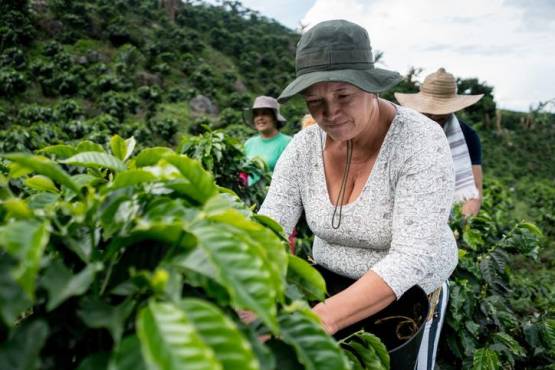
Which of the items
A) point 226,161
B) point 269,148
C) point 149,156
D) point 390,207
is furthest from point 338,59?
point 269,148

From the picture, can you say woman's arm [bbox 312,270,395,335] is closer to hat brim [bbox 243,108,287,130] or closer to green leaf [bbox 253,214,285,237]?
green leaf [bbox 253,214,285,237]

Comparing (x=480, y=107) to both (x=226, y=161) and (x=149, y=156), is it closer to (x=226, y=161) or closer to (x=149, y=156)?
(x=226, y=161)

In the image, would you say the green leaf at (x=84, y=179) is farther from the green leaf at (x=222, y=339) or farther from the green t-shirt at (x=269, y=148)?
the green t-shirt at (x=269, y=148)

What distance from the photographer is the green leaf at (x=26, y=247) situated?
0.47 m

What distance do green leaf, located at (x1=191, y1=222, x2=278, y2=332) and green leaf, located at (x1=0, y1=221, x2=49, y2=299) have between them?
175mm

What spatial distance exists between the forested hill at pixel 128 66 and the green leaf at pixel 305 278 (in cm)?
650

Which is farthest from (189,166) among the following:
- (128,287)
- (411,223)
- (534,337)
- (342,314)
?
(534,337)

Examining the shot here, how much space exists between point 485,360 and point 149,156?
73.8 inches

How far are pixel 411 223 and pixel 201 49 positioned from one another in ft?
78.5

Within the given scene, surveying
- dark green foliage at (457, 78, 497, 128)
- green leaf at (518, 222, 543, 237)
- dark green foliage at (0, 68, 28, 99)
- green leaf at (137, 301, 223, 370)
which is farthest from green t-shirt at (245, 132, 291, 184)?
dark green foliage at (457, 78, 497, 128)

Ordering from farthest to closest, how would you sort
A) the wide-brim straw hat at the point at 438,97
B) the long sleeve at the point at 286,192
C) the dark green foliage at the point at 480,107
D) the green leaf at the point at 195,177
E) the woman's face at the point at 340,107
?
the dark green foliage at the point at 480,107 → the wide-brim straw hat at the point at 438,97 → the long sleeve at the point at 286,192 → the woman's face at the point at 340,107 → the green leaf at the point at 195,177

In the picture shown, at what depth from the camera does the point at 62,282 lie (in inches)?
21.1

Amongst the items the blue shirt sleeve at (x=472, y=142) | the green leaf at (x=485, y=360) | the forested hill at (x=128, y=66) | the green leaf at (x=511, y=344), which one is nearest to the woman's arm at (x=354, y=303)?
the green leaf at (x=485, y=360)

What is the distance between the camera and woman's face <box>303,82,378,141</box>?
3.84 feet
